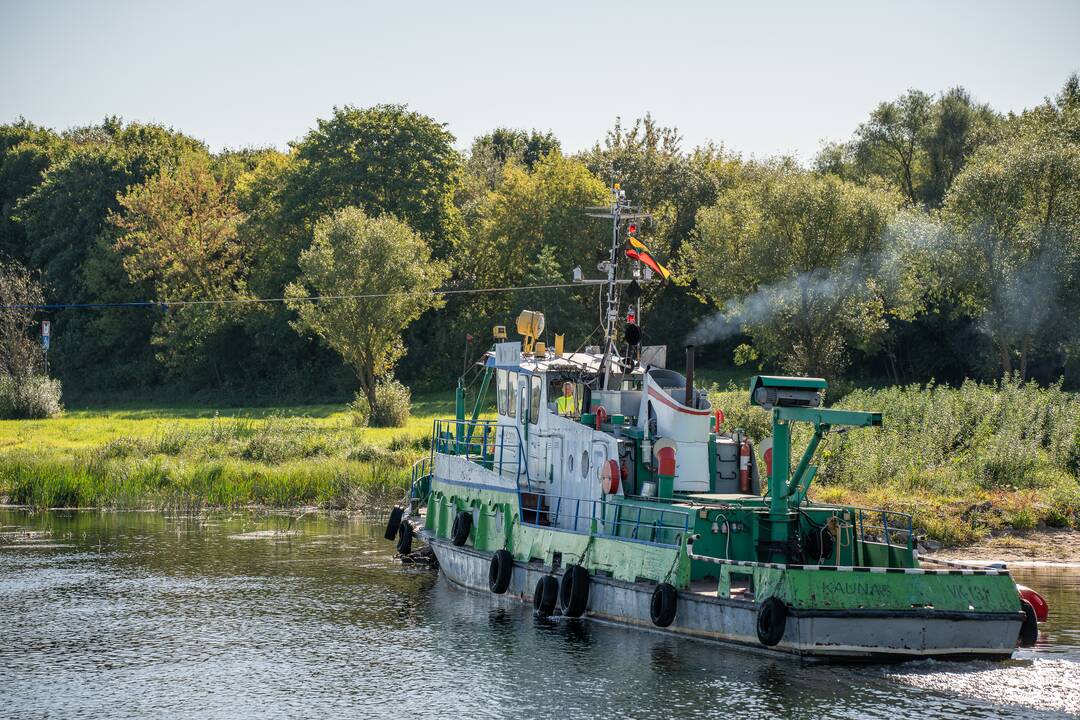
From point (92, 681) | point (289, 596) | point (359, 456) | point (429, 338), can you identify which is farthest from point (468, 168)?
point (92, 681)

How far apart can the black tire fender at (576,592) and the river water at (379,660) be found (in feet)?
1.02

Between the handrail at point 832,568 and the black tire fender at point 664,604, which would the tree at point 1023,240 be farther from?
the black tire fender at point 664,604

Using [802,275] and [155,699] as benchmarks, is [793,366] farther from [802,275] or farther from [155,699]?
[155,699]

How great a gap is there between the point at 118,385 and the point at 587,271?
33.0 meters

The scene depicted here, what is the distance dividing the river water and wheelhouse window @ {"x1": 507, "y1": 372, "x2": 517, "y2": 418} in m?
4.21

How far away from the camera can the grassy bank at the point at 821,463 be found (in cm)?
3356

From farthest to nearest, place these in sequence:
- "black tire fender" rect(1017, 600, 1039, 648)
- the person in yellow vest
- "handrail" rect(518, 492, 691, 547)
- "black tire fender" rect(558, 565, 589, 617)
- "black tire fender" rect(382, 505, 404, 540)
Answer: "black tire fender" rect(382, 505, 404, 540) < the person in yellow vest < "black tire fender" rect(558, 565, 589, 617) < "handrail" rect(518, 492, 691, 547) < "black tire fender" rect(1017, 600, 1039, 648)

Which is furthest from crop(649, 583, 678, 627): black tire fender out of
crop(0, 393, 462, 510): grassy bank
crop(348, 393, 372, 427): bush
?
crop(348, 393, 372, 427): bush

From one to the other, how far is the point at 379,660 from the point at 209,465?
77.2 feet

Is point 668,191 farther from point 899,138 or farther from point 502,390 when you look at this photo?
point 502,390

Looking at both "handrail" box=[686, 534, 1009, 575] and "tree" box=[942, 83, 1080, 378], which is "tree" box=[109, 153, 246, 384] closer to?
"tree" box=[942, 83, 1080, 378]

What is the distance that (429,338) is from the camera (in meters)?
76.0

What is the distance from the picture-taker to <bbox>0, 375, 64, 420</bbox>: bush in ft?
191

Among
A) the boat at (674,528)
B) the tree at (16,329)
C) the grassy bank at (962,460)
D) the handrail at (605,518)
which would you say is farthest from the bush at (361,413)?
the handrail at (605,518)
